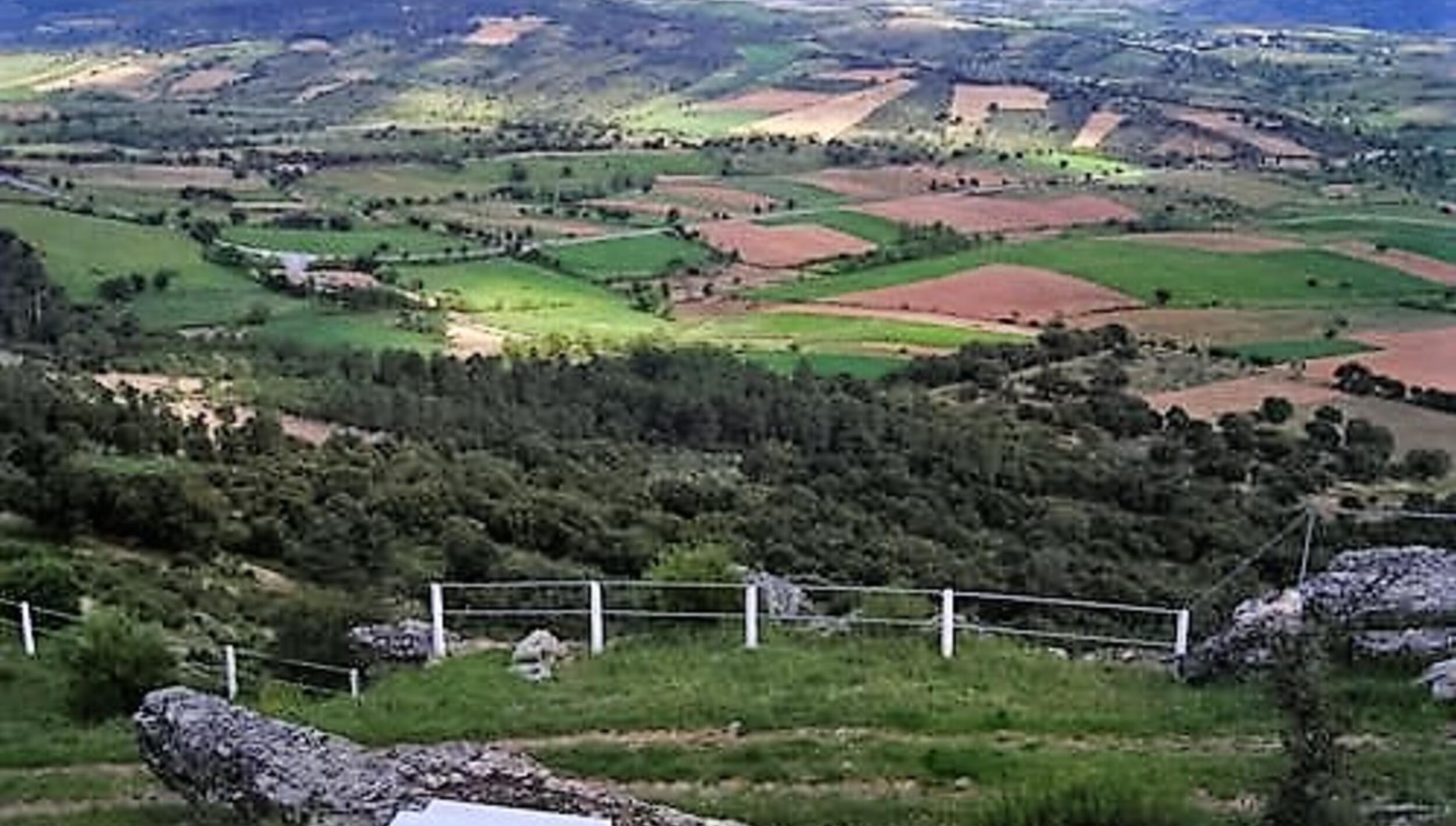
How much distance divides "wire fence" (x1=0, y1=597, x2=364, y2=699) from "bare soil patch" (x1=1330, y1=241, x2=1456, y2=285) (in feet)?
375

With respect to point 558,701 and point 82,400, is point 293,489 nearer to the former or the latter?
point 82,400

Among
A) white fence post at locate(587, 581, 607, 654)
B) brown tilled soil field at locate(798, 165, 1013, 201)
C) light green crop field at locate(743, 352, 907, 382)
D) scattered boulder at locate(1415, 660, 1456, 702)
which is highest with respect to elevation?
scattered boulder at locate(1415, 660, 1456, 702)

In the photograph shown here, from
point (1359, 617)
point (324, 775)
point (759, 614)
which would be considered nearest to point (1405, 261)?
point (759, 614)

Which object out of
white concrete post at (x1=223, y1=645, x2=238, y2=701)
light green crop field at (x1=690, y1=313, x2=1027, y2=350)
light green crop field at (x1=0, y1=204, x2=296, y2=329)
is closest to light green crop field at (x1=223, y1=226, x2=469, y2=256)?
light green crop field at (x1=0, y1=204, x2=296, y2=329)

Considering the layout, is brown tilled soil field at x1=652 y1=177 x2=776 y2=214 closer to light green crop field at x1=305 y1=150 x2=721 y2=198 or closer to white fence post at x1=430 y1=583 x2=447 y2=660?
light green crop field at x1=305 y1=150 x2=721 y2=198

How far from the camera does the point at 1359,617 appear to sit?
1922 cm

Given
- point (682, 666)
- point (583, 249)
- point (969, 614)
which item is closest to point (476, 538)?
point (969, 614)

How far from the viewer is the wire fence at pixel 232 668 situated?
944 inches

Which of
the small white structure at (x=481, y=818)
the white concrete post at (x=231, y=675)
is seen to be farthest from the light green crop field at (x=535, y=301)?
the small white structure at (x=481, y=818)

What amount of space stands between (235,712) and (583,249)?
13501 centimetres

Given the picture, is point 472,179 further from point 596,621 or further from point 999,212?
point 596,621

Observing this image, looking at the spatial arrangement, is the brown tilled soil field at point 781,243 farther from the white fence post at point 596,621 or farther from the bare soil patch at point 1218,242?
the white fence post at point 596,621

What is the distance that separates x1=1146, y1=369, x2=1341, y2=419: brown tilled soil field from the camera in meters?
84.7

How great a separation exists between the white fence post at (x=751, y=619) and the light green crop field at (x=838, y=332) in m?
86.1
